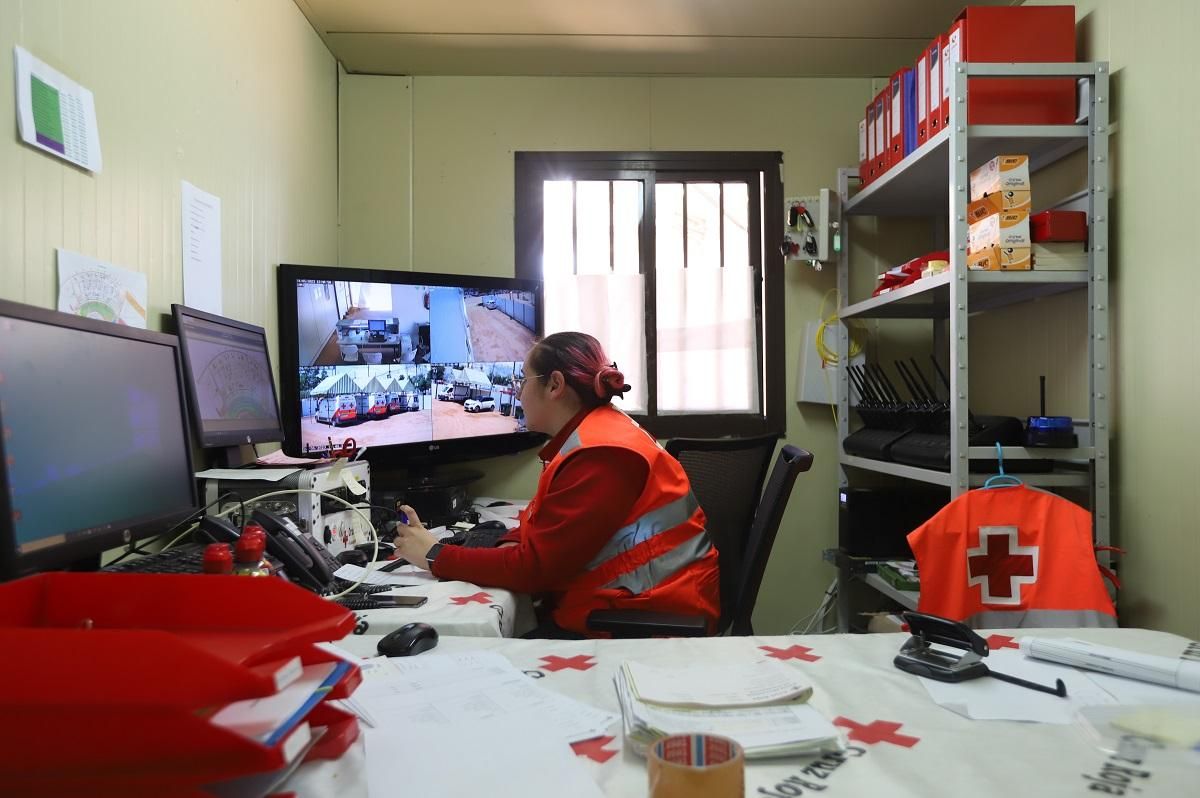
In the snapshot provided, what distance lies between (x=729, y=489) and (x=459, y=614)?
2.58 ft

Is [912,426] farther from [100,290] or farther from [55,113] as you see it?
[55,113]

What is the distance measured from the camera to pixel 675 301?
10.1 feet

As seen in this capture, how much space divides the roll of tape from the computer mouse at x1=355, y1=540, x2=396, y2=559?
4.50 feet

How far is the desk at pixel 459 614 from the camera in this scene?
1.33m

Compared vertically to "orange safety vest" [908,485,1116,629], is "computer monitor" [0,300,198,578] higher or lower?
higher

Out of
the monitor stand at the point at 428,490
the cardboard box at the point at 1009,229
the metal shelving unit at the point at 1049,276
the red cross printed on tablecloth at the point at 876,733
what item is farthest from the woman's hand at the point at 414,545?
the cardboard box at the point at 1009,229

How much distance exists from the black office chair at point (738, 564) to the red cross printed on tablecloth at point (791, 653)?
1.42 ft

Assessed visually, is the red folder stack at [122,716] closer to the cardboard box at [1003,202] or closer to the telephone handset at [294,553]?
the telephone handset at [294,553]

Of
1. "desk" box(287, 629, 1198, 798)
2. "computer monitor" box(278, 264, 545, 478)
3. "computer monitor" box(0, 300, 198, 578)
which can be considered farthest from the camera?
"computer monitor" box(278, 264, 545, 478)

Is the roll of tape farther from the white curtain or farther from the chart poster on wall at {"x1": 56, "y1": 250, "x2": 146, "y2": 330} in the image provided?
the white curtain

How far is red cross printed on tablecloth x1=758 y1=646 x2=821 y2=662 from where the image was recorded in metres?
1.09

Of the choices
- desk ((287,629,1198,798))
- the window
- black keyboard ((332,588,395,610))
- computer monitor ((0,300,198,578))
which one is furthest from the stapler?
the window

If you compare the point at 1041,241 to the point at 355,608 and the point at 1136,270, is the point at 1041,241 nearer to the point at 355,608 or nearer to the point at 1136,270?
the point at 1136,270

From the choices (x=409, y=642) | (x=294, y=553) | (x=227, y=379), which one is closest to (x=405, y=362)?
(x=227, y=379)
